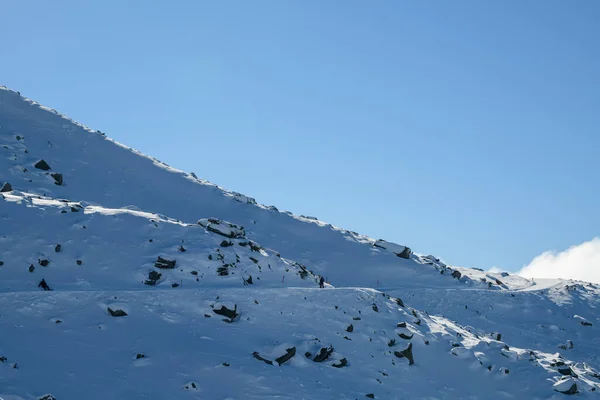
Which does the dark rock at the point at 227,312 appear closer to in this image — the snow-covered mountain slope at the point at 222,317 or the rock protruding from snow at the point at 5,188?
the snow-covered mountain slope at the point at 222,317

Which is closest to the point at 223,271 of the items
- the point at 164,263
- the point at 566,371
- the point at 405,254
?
the point at 164,263

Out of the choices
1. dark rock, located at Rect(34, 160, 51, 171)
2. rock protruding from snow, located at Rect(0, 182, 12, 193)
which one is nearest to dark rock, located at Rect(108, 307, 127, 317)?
rock protruding from snow, located at Rect(0, 182, 12, 193)

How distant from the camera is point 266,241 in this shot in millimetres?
49656

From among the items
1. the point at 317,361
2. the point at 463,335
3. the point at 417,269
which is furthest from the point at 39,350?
the point at 417,269

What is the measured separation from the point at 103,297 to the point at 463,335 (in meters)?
21.2

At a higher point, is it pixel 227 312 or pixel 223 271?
pixel 223 271

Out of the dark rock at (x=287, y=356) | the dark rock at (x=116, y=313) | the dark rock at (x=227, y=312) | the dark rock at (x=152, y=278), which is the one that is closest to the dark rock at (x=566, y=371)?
the dark rock at (x=287, y=356)

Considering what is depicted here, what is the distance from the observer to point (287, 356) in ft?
77.7

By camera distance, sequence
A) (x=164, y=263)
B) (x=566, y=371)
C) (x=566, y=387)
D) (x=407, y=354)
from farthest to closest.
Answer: (x=164, y=263) → (x=566, y=371) → (x=407, y=354) → (x=566, y=387)

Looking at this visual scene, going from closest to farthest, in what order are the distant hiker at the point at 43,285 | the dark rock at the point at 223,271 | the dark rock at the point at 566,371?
1. the distant hiker at the point at 43,285
2. the dark rock at the point at 566,371
3. the dark rock at the point at 223,271

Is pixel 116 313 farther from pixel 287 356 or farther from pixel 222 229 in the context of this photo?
pixel 222 229

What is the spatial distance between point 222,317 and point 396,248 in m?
30.1

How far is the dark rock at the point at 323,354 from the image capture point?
24.7 metres

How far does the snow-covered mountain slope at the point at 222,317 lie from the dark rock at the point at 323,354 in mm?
66
